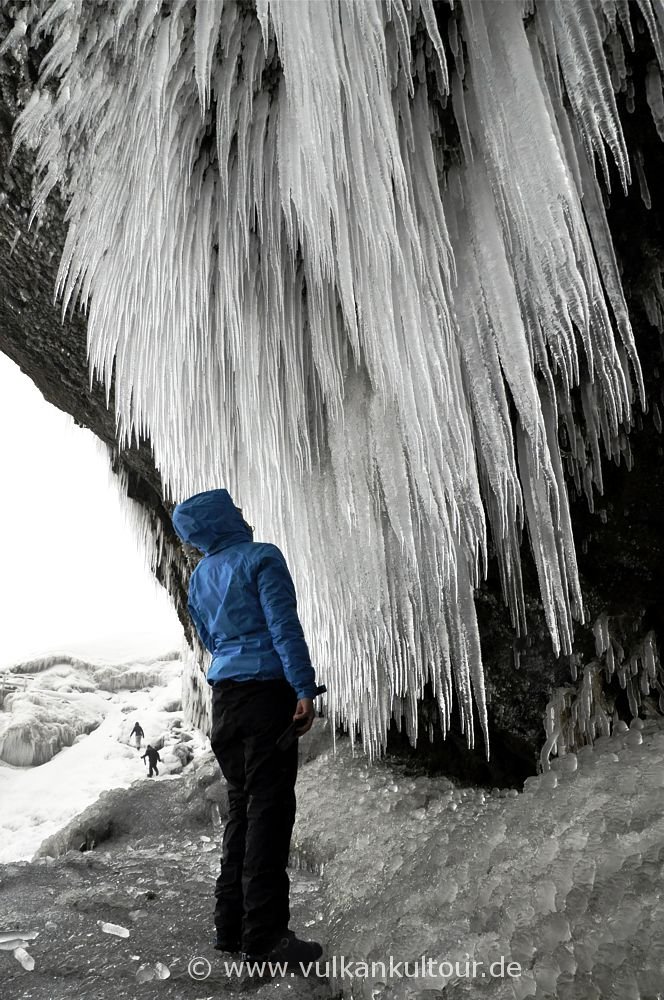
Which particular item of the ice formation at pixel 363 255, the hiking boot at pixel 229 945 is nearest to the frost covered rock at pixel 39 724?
the ice formation at pixel 363 255

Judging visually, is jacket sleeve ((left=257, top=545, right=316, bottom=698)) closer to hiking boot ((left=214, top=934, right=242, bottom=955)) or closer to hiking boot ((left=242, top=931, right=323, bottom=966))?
hiking boot ((left=242, top=931, right=323, bottom=966))

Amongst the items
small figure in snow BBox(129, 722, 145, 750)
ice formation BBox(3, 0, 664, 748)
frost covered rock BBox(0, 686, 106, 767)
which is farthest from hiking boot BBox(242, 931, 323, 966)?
frost covered rock BBox(0, 686, 106, 767)

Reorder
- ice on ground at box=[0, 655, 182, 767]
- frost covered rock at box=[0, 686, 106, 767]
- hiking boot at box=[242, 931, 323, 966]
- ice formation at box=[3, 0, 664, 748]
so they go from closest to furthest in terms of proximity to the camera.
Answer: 1. hiking boot at box=[242, 931, 323, 966]
2. ice formation at box=[3, 0, 664, 748]
3. frost covered rock at box=[0, 686, 106, 767]
4. ice on ground at box=[0, 655, 182, 767]

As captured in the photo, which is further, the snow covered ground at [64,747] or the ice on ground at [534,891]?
the snow covered ground at [64,747]

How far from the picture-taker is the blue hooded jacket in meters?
1.69

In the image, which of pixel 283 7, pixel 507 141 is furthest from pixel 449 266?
pixel 283 7

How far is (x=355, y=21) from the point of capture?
158 cm

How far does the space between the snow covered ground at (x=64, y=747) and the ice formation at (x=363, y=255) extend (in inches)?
461

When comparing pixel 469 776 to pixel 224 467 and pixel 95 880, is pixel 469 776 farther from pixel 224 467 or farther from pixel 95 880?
pixel 224 467

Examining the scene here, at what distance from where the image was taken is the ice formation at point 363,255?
64.0 inches

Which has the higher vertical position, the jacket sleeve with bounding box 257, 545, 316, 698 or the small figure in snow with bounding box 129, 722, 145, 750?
the jacket sleeve with bounding box 257, 545, 316, 698

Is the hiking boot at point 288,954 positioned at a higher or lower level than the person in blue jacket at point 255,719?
lower

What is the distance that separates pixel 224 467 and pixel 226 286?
1055 mm

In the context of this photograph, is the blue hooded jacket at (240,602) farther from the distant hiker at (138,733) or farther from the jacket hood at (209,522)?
the distant hiker at (138,733)
